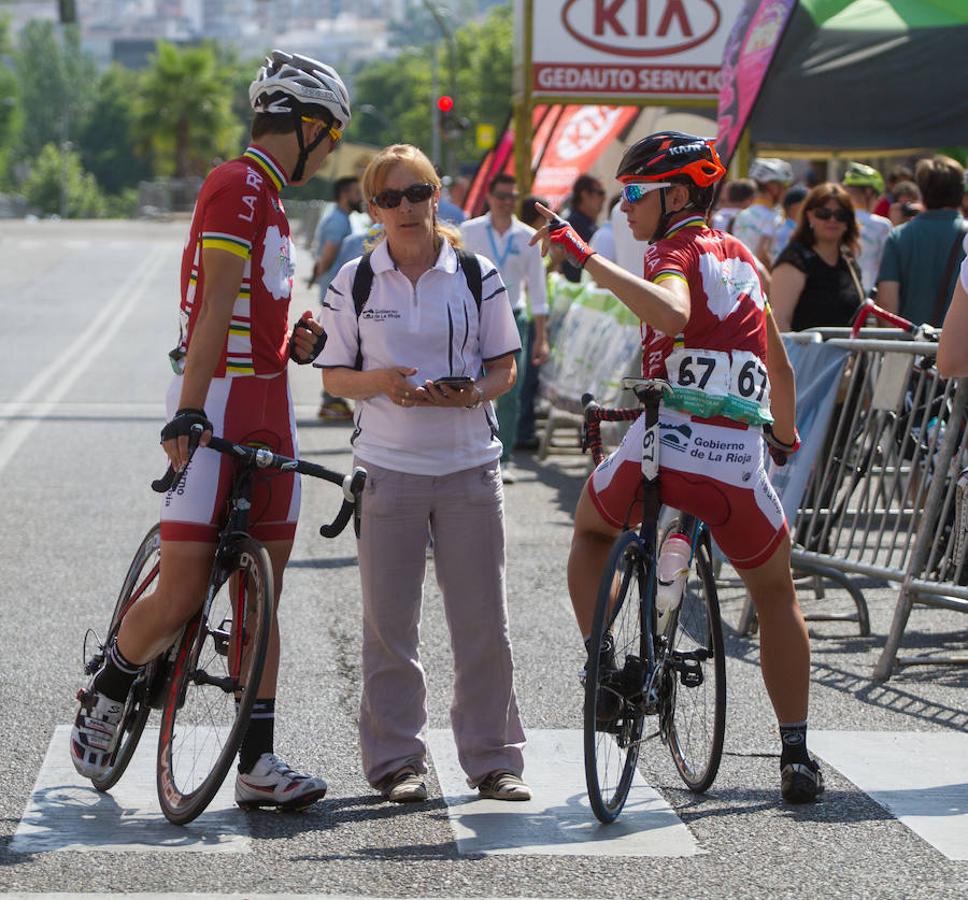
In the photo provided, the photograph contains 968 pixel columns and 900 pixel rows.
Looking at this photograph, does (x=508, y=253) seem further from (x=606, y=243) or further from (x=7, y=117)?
(x=7, y=117)

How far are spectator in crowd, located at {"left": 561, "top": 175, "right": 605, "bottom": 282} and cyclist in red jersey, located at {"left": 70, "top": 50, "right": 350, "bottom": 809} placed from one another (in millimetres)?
9385

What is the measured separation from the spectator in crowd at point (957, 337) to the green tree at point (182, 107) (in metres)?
101

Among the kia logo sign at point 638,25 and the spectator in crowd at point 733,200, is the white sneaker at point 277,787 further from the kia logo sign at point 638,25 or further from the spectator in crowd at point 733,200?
the kia logo sign at point 638,25

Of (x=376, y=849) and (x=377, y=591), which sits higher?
(x=377, y=591)

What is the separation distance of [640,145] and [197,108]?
102612 millimetres

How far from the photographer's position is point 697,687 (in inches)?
226

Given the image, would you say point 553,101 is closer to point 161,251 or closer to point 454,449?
point 454,449

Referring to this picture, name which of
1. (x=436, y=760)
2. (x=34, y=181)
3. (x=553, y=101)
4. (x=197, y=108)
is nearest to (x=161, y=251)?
(x=553, y=101)

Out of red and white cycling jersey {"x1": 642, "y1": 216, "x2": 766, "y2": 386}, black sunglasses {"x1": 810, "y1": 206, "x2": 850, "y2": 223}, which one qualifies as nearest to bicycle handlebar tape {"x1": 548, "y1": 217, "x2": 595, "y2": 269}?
red and white cycling jersey {"x1": 642, "y1": 216, "x2": 766, "y2": 386}

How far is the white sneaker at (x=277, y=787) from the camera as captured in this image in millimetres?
5414

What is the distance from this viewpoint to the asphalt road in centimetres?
489

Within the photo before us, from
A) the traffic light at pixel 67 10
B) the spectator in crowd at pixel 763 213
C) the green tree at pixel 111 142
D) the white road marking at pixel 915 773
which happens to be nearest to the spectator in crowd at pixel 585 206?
the spectator in crowd at pixel 763 213

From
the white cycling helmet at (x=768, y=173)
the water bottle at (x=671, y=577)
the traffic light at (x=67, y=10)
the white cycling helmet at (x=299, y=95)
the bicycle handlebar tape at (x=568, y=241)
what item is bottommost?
the water bottle at (x=671, y=577)

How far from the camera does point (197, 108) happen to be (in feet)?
346
